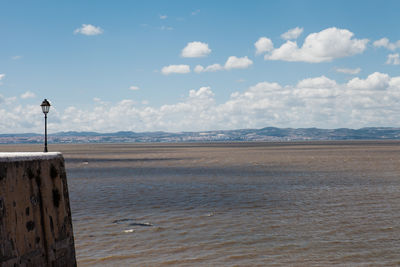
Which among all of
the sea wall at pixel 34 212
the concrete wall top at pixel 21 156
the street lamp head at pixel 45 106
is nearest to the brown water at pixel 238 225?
the street lamp head at pixel 45 106

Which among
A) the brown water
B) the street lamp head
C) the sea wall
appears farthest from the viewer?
the street lamp head

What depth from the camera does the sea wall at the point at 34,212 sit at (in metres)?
5.12

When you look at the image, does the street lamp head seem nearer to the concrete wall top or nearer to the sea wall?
the sea wall

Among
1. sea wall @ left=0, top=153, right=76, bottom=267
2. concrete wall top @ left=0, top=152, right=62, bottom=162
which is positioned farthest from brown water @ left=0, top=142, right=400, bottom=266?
concrete wall top @ left=0, top=152, right=62, bottom=162

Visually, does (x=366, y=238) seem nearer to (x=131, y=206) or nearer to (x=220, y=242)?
(x=220, y=242)

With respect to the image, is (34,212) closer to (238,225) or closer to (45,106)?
(238,225)

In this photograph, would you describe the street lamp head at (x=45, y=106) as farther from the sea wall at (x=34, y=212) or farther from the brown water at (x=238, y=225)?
the sea wall at (x=34, y=212)

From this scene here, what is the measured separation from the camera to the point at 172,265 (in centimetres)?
1020

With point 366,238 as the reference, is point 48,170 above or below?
above

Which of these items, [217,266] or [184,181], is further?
[184,181]

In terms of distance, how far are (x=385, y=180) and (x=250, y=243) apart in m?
18.0

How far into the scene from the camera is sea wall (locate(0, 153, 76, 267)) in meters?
5.12

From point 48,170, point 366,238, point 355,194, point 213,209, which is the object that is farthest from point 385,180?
point 48,170

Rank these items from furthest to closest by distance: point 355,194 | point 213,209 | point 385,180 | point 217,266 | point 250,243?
1. point 385,180
2. point 355,194
3. point 213,209
4. point 250,243
5. point 217,266
